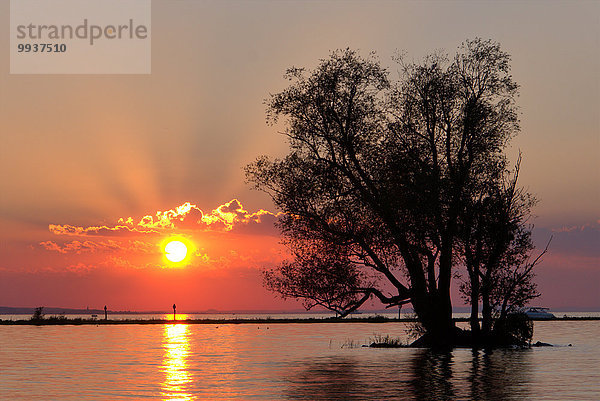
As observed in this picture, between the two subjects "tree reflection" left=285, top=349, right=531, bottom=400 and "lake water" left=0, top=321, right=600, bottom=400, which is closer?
"tree reflection" left=285, top=349, right=531, bottom=400

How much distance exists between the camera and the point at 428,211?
5184 centimetres

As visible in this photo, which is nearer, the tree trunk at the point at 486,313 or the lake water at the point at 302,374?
the lake water at the point at 302,374

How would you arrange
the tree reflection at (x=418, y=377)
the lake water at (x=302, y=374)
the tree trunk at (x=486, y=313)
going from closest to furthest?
the tree reflection at (x=418, y=377) < the lake water at (x=302, y=374) < the tree trunk at (x=486, y=313)

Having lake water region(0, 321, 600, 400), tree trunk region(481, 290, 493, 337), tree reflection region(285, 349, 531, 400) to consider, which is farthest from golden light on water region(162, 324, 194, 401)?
tree trunk region(481, 290, 493, 337)

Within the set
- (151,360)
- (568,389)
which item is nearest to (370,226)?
(151,360)

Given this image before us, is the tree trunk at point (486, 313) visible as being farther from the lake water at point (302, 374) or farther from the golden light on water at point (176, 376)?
the golden light on water at point (176, 376)

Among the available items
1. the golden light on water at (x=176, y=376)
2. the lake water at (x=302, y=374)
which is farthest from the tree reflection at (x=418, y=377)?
the golden light on water at (x=176, y=376)

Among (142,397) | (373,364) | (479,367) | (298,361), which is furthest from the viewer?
(298,361)

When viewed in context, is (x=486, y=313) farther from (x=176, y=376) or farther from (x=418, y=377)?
(x=176, y=376)

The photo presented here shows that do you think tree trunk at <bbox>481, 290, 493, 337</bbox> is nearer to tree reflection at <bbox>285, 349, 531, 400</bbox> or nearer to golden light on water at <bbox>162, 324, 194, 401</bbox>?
tree reflection at <bbox>285, 349, 531, 400</bbox>

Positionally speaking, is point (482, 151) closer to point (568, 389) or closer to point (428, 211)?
point (428, 211)

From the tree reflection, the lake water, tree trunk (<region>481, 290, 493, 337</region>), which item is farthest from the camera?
tree trunk (<region>481, 290, 493, 337</region>)

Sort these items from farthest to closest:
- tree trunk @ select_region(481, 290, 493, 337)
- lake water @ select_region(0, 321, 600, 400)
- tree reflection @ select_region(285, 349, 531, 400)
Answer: tree trunk @ select_region(481, 290, 493, 337) < lake water @ select_region(0, 321, 600, 400) < tree reflection @ select_region(285, 349, 531, 400)

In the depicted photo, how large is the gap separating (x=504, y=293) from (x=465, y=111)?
12707 mm
